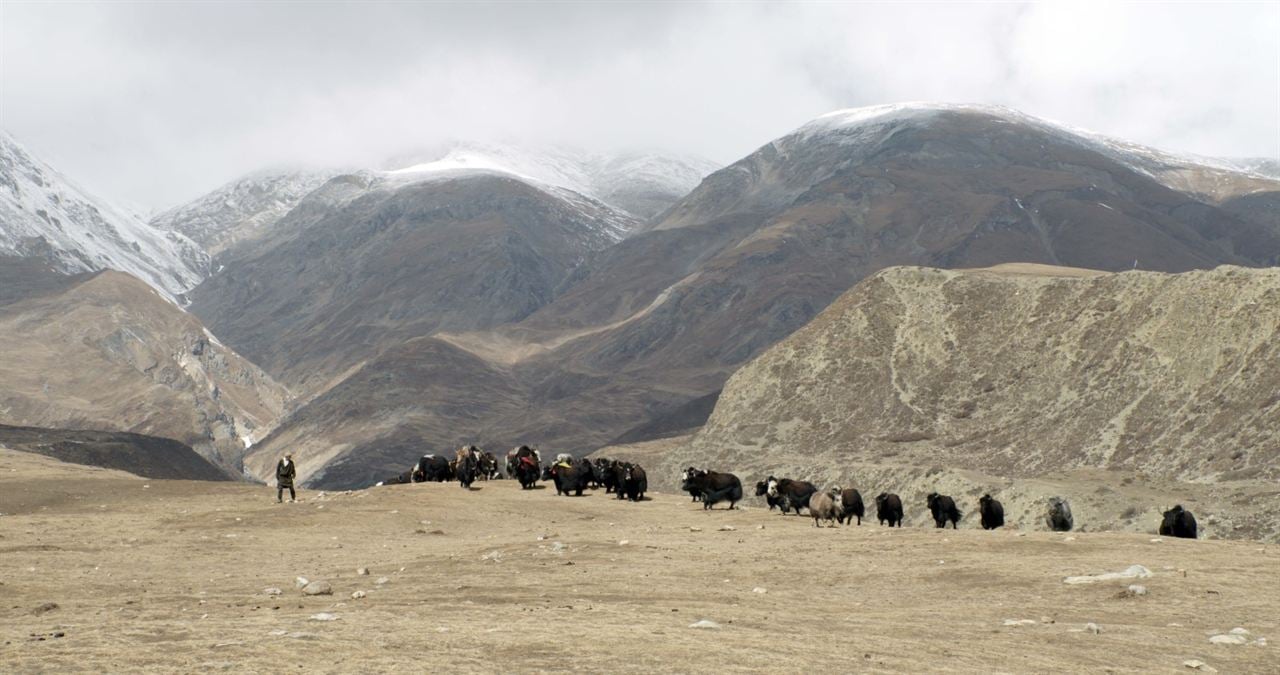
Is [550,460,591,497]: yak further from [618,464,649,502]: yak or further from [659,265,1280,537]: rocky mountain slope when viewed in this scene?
[659,265,1280,537]: rocky mountain slope

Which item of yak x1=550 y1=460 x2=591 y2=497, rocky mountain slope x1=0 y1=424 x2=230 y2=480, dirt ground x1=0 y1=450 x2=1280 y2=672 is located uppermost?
rocky mountain slope x1=0 y1=424 x2=230 y2=480

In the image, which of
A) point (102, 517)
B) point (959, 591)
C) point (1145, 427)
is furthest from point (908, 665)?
point (1145, 427)

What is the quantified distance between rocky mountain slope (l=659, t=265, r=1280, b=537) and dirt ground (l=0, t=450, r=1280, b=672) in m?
41.5

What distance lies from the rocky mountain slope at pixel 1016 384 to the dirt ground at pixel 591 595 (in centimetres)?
4145

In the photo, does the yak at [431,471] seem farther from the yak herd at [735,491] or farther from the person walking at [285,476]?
the person walking at [285,476]

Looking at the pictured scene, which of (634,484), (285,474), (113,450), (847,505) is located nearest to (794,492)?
(847,505)

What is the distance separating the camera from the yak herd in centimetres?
3422

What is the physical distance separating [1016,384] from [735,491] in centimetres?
7292

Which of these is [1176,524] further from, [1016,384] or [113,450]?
[113,450]

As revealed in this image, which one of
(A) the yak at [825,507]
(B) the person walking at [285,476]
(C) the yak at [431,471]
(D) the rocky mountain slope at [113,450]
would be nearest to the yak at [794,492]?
(A) the yak at [825,507]

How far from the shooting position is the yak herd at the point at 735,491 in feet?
112

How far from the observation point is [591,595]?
19766 mm

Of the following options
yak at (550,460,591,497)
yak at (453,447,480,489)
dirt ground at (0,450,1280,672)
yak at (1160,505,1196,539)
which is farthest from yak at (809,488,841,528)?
yak at (453,447,480,489)

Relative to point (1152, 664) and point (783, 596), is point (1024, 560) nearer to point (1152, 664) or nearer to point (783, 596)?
point (783, 596)
